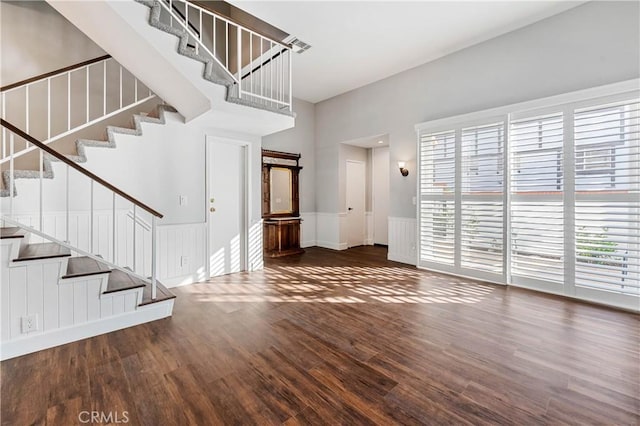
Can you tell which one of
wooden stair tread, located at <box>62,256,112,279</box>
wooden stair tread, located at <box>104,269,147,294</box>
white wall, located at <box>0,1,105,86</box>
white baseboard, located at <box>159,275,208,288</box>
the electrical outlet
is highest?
white wall, located at <box>0,1,105,86</box>

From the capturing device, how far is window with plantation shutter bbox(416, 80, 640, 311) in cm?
309

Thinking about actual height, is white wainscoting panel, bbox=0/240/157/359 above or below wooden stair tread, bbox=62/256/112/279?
below

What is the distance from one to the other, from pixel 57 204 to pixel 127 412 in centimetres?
262

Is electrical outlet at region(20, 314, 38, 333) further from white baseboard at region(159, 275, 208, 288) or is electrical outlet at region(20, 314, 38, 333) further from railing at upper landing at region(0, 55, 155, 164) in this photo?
railing at upper landing at region(0, 55, 155, 164)

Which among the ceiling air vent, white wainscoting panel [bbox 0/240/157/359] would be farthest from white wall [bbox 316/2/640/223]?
white wainscoting panel [bbox 0/240/157/359]

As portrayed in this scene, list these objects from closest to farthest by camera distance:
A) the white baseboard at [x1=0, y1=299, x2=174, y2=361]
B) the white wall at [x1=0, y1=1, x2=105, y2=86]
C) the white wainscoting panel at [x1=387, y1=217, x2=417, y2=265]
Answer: the white baseboard at [x1=0, y1=299, x2=174, y2=361] → the white wall at [x1=0, y1=1, x2=105, y2=86] → the white wainscoting panel at [x1=387, y1=217, x2=417, y2=265]

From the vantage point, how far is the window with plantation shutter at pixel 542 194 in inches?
122

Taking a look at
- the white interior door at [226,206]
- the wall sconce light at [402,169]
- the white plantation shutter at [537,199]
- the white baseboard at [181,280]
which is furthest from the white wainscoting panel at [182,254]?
the white plantation shutter at [537,199]

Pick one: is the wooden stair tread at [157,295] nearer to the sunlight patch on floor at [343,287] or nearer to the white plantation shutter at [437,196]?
the sunlight patch on floor at [343,287]

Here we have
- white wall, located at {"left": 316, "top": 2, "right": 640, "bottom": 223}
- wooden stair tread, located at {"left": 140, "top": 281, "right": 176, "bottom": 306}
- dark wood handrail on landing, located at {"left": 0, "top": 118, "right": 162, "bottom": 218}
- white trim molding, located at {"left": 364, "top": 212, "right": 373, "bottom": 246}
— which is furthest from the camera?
white trim molding, located at {"left": 364, "top": 212, "right": 373, "bottom": 246}

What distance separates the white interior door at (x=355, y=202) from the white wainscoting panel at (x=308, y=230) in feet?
2.86

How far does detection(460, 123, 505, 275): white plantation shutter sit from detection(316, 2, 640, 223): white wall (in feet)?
1.75

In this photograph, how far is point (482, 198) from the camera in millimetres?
4121

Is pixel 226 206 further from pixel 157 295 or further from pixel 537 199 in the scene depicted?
pixel 537 199
